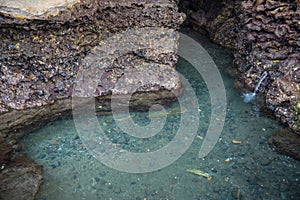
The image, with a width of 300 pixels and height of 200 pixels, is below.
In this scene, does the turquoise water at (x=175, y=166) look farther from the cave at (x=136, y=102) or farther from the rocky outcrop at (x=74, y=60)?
the rocky outcrop at (x=74, y=60)

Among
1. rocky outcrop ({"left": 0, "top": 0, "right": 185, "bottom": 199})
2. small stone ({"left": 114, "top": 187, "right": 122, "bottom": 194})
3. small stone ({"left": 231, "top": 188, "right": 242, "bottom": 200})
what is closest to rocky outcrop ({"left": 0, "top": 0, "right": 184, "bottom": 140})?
rocky outcrop ({"left": 0, "top": 0, "right": 185, "bottom": 199})

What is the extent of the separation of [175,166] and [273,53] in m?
1.51

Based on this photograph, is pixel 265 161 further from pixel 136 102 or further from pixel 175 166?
pixel 136 102

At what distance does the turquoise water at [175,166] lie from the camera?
2510 millimetres

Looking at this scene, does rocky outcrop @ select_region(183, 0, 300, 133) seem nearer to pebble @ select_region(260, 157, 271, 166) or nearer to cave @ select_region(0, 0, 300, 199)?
cave @ select_region(0, 0, 300, 199)

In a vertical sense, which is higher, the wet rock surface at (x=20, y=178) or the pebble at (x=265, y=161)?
the pebble at (x=265, y=161)

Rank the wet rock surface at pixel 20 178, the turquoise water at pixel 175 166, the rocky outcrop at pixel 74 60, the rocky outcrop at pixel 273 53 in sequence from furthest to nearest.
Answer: the rocky outcrop at pixel 273 53
the rocky outcrop at pixel 74 60
the turquoise water at pixel 175 166
the wet rock surface at pixel 20 178

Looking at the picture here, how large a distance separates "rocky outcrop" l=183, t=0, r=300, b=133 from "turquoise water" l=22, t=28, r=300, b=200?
0.23 meters

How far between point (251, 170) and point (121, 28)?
69.4 inches

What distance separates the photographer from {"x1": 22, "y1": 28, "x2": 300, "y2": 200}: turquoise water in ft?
8.23

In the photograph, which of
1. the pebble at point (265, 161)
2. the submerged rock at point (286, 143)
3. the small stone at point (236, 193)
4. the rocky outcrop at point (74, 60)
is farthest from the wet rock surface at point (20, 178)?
the submerged rock at point (286, 143)

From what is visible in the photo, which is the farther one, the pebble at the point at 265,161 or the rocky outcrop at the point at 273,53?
the rocky outcrop at the point at 273,53

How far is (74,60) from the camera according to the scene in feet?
10.1

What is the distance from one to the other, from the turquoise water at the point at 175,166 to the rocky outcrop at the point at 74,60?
143 millimetres
